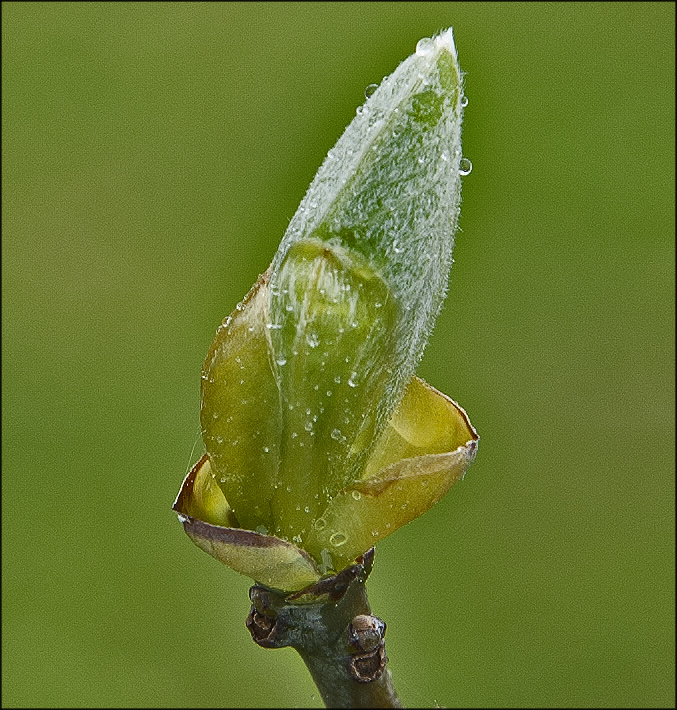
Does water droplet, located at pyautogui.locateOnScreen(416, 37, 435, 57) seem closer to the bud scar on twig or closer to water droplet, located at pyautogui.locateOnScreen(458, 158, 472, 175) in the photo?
water droplet, located at pyautogui.locateOnScreen(458, 158, 472, 175)

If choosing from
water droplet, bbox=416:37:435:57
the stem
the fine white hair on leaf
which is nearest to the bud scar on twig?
the stem

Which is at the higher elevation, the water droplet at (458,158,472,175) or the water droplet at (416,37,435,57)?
the water droplet at (416,37,435,57)

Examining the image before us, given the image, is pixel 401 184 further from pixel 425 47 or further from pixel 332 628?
pixel 332 628

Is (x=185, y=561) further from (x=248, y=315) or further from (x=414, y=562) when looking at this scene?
(x=248, y=315)

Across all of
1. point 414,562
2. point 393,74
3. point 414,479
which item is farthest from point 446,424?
point 414,562

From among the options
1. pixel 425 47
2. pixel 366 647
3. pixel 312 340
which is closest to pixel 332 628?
pixel 366 647

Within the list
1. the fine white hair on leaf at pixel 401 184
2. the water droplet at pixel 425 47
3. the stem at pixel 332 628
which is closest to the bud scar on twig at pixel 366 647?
the stem at pixel 332 628

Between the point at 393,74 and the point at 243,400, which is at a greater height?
the point at 393,74
